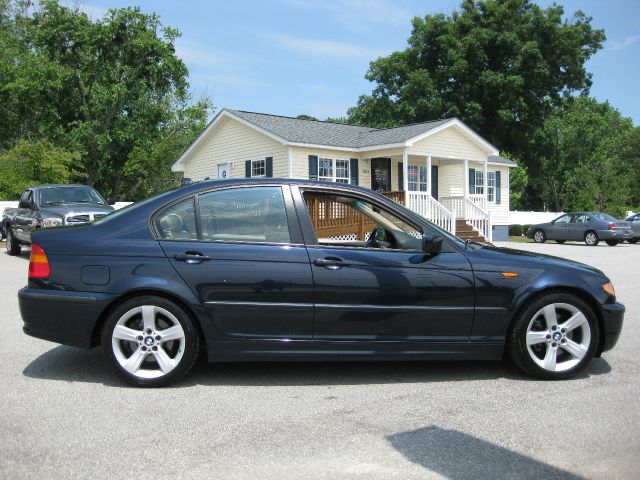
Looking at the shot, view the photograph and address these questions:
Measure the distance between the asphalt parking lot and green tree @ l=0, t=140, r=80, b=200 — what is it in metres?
23.4

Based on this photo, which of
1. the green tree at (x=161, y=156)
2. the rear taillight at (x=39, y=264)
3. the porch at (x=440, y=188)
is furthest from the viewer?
the green tree at (x=161, y=156)

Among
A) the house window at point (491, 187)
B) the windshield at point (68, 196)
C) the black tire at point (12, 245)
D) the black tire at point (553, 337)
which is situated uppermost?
the house window at point (491, 187)

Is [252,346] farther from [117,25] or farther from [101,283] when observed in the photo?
[117,25]

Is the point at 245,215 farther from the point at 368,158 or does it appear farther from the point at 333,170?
the point at 368,158

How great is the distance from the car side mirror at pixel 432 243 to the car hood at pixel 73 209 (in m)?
11.2

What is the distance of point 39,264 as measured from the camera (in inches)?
181

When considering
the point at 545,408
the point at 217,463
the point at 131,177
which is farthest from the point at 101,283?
the point at 131,177

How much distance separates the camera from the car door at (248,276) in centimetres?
446

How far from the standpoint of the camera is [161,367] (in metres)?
4.46

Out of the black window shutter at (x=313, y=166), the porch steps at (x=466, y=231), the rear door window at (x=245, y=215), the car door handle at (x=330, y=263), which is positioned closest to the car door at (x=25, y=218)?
the black window shutter at (x=313, y=166)

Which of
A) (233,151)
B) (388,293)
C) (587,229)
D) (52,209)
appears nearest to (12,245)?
(52,209)

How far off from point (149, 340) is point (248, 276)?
88 cm

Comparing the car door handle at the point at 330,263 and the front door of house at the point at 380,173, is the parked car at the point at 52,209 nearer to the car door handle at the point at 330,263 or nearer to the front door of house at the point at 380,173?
the car door handle at the point at 330,263

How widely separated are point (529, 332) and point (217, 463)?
2.70 metres
